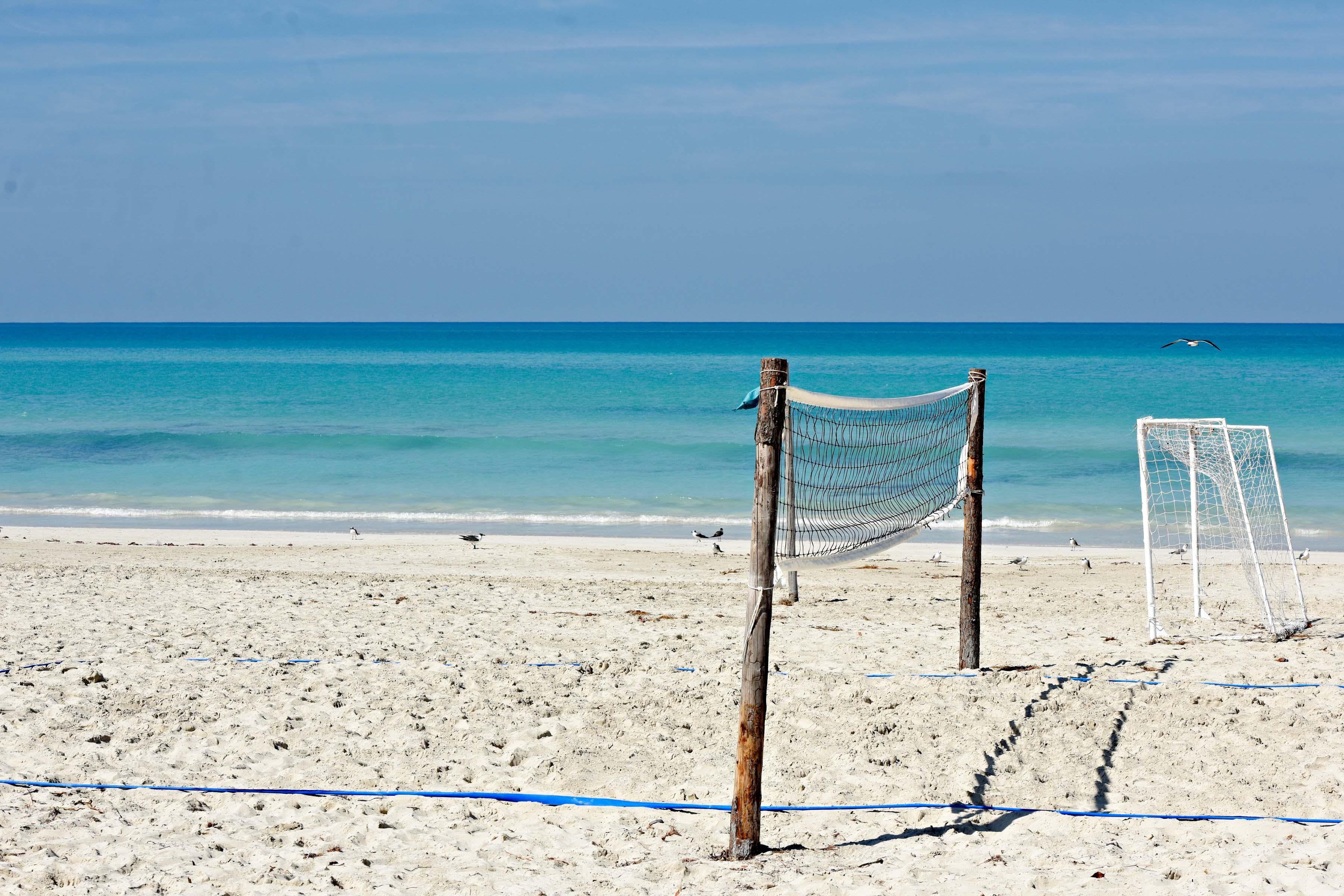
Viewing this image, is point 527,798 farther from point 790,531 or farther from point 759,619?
point 790,531

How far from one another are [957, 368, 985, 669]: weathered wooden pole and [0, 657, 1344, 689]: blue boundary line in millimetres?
222

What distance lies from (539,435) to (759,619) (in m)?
26.8

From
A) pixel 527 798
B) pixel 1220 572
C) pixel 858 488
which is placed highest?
pixel 858 488

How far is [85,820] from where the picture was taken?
4.55 metres

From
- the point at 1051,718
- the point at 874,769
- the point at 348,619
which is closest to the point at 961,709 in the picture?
the point at 1051,718

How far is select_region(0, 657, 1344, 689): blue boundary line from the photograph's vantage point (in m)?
6.45

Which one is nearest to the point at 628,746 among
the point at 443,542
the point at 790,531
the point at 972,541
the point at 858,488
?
the point at 790,531

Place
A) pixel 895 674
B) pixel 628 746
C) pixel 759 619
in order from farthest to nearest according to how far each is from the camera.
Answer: pixel 895 674 → pixel 628 746 → pixel 759 619

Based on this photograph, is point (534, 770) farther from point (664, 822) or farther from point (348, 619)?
point (348, 619)

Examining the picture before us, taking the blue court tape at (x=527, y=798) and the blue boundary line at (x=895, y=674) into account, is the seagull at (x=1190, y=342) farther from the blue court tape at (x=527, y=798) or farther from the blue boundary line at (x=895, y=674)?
the blue court tape at (x=527, y=798)

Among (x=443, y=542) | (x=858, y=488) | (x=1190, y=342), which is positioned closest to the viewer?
(x=858, y=488)

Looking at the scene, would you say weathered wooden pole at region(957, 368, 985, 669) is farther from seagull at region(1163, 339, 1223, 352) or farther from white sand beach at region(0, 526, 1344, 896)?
seagull at region(1163, 339, 1223, 352)

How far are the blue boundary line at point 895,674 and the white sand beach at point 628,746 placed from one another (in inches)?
2.5

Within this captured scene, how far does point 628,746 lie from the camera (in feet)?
18.3
